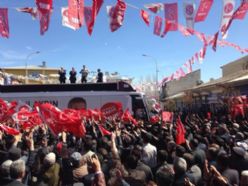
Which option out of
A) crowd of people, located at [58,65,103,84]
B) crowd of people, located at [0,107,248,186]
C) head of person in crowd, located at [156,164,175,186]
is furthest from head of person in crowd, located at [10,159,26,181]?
crowd of people, located at [58,65,103,84]

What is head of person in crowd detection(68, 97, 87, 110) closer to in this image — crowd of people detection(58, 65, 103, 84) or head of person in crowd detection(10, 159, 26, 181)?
crowd of people detection(58, 65, 103, 84)

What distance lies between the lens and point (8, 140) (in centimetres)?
820

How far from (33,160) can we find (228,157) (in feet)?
11.4

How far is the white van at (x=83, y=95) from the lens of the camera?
21.1 m

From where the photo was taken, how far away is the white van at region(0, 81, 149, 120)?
69.2 feet

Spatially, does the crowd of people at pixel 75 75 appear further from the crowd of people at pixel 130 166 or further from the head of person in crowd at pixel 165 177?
the head of person in crowd at pixel 165 177

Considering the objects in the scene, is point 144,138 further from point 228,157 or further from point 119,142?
point 228,157

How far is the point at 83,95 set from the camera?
21.8 metres

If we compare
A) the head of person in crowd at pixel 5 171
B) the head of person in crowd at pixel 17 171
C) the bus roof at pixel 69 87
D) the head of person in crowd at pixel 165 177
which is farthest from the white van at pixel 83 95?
the head of person in crowd at pixel 17 171

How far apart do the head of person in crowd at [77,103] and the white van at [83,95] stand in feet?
0.20

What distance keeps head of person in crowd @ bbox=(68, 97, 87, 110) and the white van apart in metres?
0.06

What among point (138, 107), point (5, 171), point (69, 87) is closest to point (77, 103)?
point (69, 87)

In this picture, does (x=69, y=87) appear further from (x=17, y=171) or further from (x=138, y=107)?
(x=17, y=171)

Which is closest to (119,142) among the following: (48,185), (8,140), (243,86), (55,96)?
(8,140)
